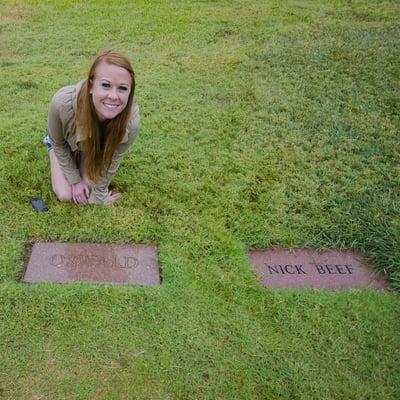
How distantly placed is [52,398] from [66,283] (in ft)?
2.21

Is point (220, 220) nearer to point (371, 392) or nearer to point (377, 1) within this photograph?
point (371, 392)

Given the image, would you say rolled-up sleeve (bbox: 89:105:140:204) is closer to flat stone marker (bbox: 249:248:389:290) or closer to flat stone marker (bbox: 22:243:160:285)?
flat stone marker (bbox: 22:243:160:285)

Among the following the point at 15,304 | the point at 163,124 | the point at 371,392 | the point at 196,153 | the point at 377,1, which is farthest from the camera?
the point at 377,1

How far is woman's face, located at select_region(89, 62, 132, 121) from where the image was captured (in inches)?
108

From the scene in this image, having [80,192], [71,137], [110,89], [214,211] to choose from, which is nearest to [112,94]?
[110,89]

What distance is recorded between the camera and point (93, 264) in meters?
2.91

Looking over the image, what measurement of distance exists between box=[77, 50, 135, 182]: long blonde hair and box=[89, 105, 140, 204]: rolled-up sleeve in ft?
0.15

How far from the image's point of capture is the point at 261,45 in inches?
232

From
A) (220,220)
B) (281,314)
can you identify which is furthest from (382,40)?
(281,314)

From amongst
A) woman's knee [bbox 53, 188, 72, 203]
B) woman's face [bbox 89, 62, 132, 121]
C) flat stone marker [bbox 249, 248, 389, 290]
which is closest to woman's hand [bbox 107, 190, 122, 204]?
woman's knee [bbox 53, 188, 72, 203]

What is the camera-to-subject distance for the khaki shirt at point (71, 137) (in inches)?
118

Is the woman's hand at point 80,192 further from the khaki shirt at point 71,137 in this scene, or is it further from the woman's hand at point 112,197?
the woman's hand at point 112,197

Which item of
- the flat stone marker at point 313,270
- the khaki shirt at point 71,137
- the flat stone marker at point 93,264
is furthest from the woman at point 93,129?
the flat stone marker at point 313,270

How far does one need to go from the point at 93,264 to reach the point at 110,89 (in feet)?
3.31
